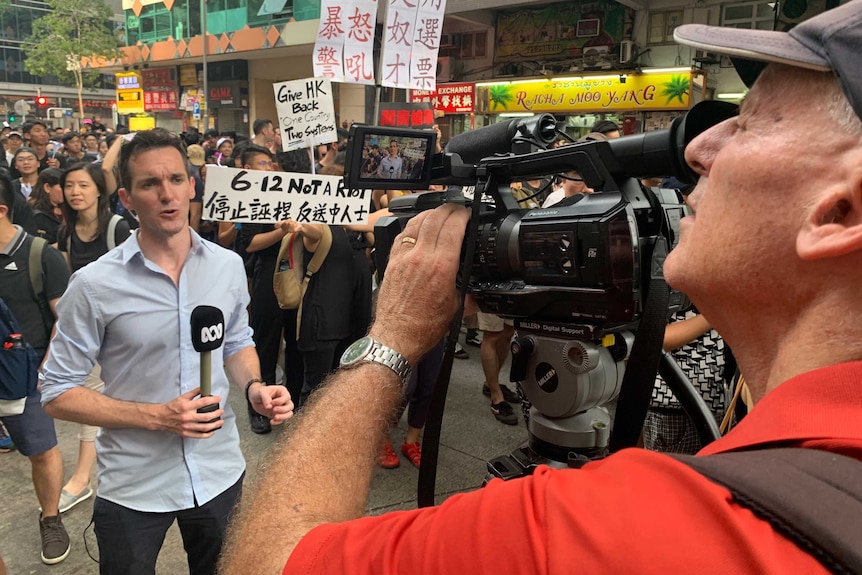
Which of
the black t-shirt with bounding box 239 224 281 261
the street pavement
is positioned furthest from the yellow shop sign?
the black t-shirt with bounding box 239 224 281 261

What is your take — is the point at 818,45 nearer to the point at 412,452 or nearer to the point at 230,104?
the point at 412,452

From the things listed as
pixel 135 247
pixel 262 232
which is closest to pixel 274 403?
pixel 135 247

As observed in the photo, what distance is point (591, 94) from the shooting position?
40.9 feet

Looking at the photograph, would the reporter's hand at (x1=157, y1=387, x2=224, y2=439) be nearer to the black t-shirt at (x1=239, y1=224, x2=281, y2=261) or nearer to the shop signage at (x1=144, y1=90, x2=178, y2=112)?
the black t-shirt at (x1=239, y1=224, x2=281, y2=261)

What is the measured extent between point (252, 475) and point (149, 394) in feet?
2.65

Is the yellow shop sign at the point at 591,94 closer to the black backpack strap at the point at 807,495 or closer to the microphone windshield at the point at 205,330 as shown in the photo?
the microphone windshield at the point at 205,330

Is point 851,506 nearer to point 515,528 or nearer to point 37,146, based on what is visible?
point 515,528

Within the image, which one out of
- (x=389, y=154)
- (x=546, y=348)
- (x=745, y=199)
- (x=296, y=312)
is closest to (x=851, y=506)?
(x=745, y=199)

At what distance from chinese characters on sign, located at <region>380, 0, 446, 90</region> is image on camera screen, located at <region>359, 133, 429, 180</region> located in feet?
12.8

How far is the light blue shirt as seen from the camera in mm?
2033

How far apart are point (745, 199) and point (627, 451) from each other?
321 mm

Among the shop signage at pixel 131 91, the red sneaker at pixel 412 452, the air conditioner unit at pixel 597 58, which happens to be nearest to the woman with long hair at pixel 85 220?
the red sneaker at pixel 412 452

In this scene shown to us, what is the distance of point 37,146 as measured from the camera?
9.32 m

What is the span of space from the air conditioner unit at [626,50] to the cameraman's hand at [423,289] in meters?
11.9
